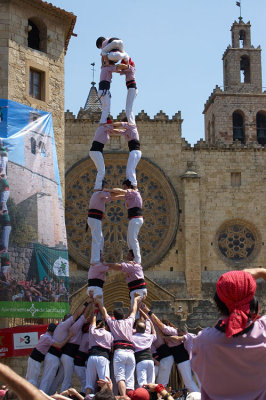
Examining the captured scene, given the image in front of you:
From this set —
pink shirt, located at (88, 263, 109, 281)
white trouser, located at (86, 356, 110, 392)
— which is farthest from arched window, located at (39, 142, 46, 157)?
white trouser, located at (86, 356, 110, 392)

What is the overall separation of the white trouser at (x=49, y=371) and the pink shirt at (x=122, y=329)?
1.12m

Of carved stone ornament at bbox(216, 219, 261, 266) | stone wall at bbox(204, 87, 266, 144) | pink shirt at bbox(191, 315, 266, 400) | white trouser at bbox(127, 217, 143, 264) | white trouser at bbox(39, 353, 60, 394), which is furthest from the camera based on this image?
stone wall at bbox(204, 87, 266, 144)

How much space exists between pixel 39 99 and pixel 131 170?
6.83 meters

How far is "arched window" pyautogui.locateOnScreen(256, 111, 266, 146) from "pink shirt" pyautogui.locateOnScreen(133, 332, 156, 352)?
22213mm

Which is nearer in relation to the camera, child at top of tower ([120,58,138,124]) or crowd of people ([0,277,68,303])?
child at top of tower ([120,58,138,124])

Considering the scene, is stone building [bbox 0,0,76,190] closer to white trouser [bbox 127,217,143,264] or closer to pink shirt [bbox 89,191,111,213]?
pink shirt [bbox 89,191,111,213]

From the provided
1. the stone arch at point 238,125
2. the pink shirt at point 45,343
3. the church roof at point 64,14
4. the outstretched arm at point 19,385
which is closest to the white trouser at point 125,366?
the pink shirt at point 45,343

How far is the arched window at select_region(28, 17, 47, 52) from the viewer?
19.0 m

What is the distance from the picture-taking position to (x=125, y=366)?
34.3ft

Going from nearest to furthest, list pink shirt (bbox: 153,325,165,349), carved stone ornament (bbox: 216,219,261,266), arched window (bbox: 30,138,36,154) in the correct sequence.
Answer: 1. pink shirt (bbox: 153,325,165,349)
2. arched window (bbox: 30,138,36,154)
3. carved stone ornament (bbox: 216,219,261,266)

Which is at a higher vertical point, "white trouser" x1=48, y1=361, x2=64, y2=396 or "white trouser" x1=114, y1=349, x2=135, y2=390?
"white trouser" x1=114, y1=349, x2=135, y2=390

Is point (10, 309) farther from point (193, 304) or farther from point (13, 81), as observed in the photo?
point (193, 304)

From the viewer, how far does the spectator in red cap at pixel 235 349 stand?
3443 mm

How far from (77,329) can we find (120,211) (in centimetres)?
1663
